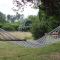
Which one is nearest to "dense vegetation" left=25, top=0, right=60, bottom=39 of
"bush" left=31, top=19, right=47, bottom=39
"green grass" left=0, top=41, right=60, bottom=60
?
"bush" left=31, top=19, right=47, bottom=39

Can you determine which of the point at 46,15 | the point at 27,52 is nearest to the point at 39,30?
the point at 46,15

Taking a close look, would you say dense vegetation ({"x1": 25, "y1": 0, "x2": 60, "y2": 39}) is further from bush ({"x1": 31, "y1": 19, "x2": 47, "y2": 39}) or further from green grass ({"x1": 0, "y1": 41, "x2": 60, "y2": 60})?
green grass ({"x1": 0, "y1": 41, "x2": 60, "y2": 60})

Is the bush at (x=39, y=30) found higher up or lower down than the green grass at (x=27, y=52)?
lower down

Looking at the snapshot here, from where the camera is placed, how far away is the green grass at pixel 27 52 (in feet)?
18.8

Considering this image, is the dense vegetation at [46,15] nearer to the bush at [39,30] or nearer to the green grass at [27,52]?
the bush at [39,30]

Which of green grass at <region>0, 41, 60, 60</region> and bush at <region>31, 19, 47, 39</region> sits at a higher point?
green grass at <region>0, 41, 60, 60</region>

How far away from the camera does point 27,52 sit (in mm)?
6441

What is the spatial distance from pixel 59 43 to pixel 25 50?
148 centimetres

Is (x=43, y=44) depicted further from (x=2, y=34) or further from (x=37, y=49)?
(x=2, y=34)

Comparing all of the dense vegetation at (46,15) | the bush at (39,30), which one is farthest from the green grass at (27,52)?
the bush at (39,30)

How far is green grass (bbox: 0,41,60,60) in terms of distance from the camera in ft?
18.8

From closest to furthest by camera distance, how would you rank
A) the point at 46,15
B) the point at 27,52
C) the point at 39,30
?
the point at 27,52, the point at 46,15, the point at 39,30

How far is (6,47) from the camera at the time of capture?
7.25 metres

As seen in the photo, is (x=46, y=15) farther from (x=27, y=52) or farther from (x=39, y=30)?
(x=39, y=30)
